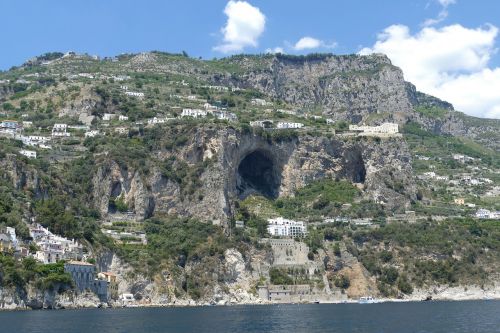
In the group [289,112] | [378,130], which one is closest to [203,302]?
[378,130]

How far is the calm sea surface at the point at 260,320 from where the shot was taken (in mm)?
58031

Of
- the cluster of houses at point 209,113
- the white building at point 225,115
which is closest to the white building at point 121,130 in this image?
the cluster of houses at point 209,113

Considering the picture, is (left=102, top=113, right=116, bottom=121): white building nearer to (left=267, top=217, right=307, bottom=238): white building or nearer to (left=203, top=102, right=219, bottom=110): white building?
(left=203, top=102, right=219, bottom=110): white building

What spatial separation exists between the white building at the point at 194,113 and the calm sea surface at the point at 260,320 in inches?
1748

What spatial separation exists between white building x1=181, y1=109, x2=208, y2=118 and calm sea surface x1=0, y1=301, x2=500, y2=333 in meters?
44.4

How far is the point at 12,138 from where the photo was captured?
110438 mm

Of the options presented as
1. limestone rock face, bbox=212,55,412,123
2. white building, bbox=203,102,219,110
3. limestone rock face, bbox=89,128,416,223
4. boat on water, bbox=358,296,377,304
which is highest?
limestone rock face, bbox=212,55,412,123

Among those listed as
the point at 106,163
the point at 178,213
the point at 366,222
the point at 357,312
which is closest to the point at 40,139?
the point at 106,163

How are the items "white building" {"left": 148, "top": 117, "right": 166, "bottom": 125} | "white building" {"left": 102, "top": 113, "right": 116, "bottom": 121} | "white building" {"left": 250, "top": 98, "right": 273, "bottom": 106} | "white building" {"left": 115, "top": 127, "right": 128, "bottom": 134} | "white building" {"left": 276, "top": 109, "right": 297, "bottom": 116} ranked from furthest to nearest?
1. "white building" {"left": 250, "top": 98, "right": 273, "bottom": 106}
2. "white building" {"left": 276, "top": 109, "right": 297, "bottom": 116}
3. "white building" {"left": 102, "top": 113, "right": 116, "bottom": 121}
4. "white building" {"left": 148, "top": 117, "right": 166, "bottom": 125}
5. "white building" {"left": 115, "top": 127, "right": 128, "bottom": 134}

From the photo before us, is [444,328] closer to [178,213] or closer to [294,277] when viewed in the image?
[294,277]

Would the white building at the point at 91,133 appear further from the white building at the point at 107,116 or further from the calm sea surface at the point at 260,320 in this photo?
the calm sea surface at the point at 260,320

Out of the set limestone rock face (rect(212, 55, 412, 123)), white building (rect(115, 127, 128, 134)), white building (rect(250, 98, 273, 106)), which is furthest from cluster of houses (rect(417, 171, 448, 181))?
white building (rect(115, 127, 128, 134))

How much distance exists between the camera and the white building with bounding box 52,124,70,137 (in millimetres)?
117562

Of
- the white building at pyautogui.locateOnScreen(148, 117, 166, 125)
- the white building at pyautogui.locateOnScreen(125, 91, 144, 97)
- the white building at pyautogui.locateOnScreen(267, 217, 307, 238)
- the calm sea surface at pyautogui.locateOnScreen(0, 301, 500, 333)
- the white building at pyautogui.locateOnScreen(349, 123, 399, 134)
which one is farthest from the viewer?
the white building at pyautogui.locateOnScreen(125, 91, 144, 97)
